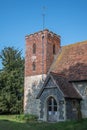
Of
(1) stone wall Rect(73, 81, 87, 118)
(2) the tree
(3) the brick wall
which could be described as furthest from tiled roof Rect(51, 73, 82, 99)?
(2) the tree

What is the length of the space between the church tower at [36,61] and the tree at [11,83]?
793cm

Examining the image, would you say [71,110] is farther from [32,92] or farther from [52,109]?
[32,92]

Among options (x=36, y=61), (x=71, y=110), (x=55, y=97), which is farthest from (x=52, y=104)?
(x=36, y=61)

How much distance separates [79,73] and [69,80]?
1.44 metres

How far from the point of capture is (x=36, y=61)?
31375mm

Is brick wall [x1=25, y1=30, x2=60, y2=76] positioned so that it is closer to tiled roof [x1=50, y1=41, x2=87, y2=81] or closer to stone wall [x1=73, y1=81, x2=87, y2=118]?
tiled roof [x1=50, y1=41, x2=87, y2=81]

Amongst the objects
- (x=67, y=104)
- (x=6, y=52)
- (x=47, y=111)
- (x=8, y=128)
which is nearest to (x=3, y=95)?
(x=6, y=52)

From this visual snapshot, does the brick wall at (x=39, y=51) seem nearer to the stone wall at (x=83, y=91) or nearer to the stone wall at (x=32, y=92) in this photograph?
the stone wall at (x=32, y=92)

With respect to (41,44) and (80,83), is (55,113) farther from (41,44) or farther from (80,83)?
(41,44)

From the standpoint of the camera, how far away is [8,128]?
16.2m

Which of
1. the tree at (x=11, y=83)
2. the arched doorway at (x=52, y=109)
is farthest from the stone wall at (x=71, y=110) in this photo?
the tree at (x=11, y=83)

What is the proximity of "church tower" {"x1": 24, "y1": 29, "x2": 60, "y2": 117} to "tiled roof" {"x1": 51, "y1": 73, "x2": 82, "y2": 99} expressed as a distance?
4.94 m

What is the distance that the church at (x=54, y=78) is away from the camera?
77.2ft

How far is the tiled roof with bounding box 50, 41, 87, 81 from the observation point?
2603 centimetres
